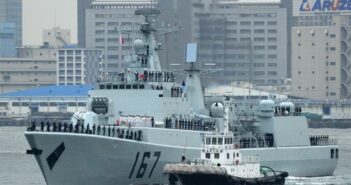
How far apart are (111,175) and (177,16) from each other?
11258 centimetres

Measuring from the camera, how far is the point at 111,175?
7462cm

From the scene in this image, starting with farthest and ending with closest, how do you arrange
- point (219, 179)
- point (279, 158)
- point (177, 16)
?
point (177, 16) → point (279, 158) → point (219, 179)

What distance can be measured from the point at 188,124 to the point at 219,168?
10.5m

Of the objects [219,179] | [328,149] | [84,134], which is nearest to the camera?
[219,179]

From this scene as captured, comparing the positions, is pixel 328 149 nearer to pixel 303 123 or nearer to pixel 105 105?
pixel 303 123

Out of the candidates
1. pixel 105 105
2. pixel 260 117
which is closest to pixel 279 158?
pixel 260 117

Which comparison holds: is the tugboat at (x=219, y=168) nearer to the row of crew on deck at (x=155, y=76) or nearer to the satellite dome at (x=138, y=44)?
the row of crew on deck at (x=155, y=76)

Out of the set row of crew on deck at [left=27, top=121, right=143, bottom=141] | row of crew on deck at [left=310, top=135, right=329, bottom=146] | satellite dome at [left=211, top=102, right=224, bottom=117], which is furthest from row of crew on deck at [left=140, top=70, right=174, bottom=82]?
row of crew on deck at [left=310, top=135, right=329, bottom=146]

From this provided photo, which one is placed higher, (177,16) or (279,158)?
(177,16)

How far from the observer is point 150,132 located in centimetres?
7662

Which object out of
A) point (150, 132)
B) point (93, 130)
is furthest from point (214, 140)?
point (93, 130)

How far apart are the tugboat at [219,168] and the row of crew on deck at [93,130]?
13.1ft

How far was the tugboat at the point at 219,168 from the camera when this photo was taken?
227 ft

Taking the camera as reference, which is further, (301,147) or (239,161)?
(301,147)
